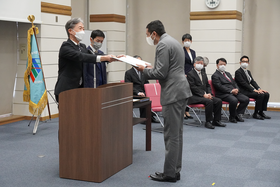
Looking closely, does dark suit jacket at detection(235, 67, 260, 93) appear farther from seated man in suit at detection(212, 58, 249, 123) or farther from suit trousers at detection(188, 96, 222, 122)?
suit trousers at detection(188, 96, 222, 122)

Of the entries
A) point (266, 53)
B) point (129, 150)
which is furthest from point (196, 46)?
point (129, 150)

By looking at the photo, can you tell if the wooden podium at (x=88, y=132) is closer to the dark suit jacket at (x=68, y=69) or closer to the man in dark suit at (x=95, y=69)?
the dark suit jacket at (x=68, y=69)

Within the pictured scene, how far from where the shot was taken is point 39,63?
6.35 m

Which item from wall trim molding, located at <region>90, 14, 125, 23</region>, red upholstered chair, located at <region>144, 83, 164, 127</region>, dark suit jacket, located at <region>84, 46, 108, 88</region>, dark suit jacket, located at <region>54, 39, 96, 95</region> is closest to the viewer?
dark suit jacket, located at <region>54, 39, 96, 95</region>

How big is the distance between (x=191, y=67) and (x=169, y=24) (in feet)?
8.56

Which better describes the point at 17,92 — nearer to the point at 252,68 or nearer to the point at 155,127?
the point at 155,127

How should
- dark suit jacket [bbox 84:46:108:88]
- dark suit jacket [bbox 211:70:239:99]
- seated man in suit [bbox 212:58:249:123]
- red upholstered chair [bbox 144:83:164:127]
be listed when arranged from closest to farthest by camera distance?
1. dark suit jacket [bbox 84:46:108:88]
2. red upholstered chair [bbox 144:83:164:127]
3. seated man in suit [bbox 212:58:249:123]
4. dark suit jacket [bbox 211:70:239:99]

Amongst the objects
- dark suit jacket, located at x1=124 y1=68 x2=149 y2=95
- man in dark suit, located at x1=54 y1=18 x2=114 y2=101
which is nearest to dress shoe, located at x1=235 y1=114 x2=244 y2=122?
dark suit jacket, located at x1=124 y1=68 x2=149 y2=95

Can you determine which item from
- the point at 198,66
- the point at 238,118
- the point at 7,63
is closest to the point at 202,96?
the point at 198,66

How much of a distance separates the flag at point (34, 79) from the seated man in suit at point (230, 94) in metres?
3.40

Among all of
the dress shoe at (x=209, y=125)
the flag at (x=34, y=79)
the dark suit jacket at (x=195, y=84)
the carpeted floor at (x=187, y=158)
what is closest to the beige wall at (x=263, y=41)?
the carpeted floor at (x=187, y=158)

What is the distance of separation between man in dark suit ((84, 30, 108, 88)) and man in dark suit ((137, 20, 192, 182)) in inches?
34.0

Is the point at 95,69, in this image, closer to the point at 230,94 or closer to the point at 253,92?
the point at 230,94

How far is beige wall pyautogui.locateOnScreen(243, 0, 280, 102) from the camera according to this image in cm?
902
